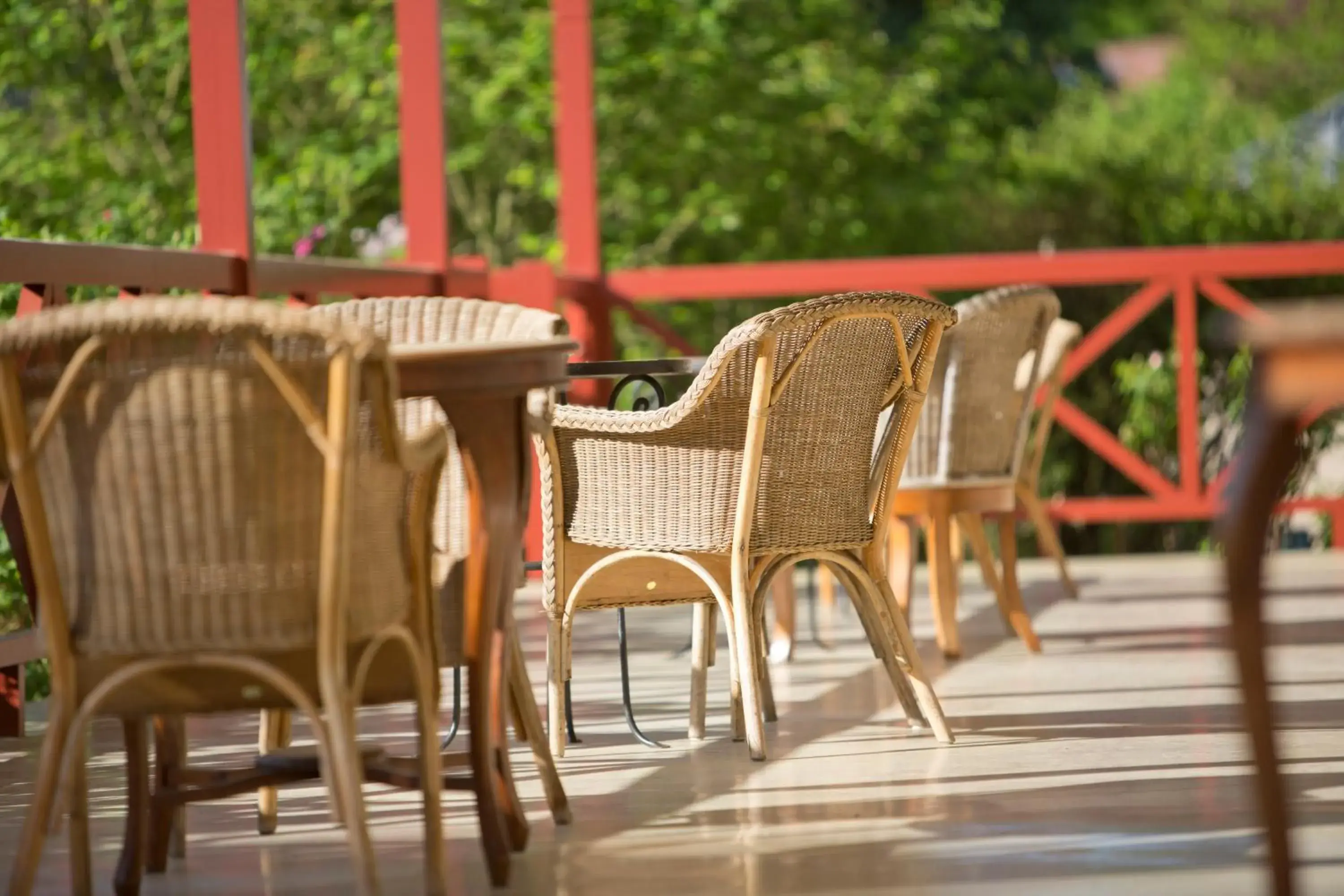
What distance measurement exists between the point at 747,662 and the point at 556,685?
12.8 inches

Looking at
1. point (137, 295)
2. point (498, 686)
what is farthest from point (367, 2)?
point (498, 686)

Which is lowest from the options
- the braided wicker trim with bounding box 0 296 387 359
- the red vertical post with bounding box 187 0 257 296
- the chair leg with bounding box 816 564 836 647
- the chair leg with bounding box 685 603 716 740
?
the chair leg with bounding box 816 564 836 647

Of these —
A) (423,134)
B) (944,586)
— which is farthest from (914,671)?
(423,134)

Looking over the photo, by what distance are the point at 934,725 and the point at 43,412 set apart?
64.6 inches

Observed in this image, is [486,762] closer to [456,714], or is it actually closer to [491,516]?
[491,516]

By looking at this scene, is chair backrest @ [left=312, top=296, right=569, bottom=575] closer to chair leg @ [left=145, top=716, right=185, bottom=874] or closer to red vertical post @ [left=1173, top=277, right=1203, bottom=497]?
chair leg @ [left=145, top=716, right=185, bottom=874]

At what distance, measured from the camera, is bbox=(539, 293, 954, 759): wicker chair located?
299 cm

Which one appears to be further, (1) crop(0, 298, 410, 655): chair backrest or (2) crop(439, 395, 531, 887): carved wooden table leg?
(2) crop(439, 395, 531, 887): carved wooden table leg

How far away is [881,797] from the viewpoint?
2.73 meters

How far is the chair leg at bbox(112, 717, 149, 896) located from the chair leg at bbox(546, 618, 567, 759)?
83 cm

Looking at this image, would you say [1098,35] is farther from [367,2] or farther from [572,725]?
[572,725]

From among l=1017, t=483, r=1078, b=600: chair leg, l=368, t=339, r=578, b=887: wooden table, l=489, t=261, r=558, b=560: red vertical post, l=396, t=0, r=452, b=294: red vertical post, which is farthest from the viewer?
l=489, t=261, r=558, b=560: red vertical post

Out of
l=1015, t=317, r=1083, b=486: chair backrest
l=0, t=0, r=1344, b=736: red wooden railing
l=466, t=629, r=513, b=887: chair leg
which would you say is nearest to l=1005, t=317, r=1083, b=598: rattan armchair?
l=1015, t=317, r=1083, b=486: chair backrest

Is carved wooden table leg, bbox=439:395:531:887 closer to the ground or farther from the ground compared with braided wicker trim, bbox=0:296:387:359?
closer to the ground
